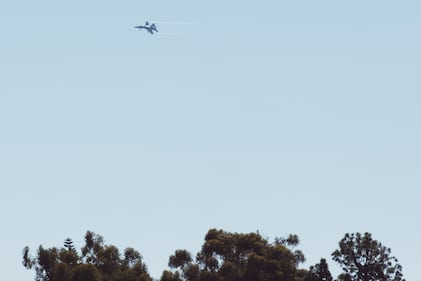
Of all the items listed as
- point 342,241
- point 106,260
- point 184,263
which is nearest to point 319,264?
point 342,241

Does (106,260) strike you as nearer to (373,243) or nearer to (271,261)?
(271,261)

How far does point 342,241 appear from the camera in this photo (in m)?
113

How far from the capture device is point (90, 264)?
123875 mm

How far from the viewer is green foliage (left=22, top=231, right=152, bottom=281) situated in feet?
402

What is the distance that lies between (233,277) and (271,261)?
14.7ft

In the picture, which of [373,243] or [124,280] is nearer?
[373,243]

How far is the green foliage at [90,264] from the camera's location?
402 ft

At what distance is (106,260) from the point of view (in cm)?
12900

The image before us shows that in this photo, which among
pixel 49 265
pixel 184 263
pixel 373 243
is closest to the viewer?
pixel 373 243

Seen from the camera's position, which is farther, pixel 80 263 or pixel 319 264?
pixel 80 263

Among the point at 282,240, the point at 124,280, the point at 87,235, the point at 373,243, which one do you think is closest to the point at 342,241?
the point at 373,243

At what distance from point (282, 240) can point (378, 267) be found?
49.3 feet

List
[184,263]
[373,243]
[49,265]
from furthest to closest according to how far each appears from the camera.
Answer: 1. [49,265]
2. [184,263]
3. [373,243]

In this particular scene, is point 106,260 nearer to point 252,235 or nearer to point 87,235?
point 87,235
